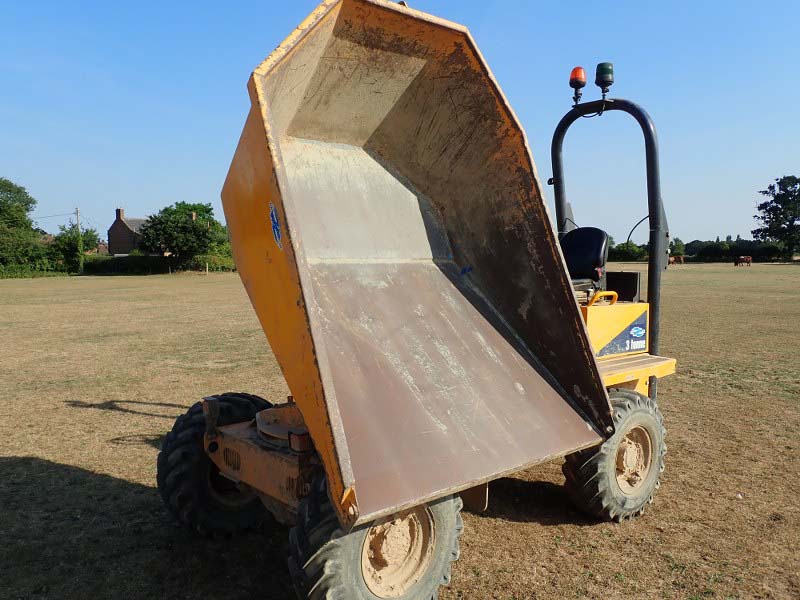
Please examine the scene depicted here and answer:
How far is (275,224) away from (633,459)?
3029mm

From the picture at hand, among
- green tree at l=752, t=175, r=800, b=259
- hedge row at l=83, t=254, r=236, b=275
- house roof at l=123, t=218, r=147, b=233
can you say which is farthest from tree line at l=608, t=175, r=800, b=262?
house roof at l=123, t=218, r=147, b=233

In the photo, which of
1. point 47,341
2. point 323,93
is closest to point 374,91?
point 323,93

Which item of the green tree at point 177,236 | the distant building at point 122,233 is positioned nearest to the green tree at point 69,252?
the green tree at point 177,236

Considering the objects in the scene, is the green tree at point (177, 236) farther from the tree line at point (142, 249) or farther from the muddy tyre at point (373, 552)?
the muddy tyre at point (373, 552)

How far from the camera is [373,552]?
9.32 ft

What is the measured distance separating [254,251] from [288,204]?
0.62 meters

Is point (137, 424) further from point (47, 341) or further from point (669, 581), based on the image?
point (47, 341)

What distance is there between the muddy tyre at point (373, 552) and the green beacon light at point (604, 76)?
3.42 m

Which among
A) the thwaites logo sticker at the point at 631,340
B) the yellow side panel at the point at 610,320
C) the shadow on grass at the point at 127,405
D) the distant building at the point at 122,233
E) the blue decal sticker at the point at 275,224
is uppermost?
the distant building at the point at 122,233

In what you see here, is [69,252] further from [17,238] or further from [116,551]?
[116,551]

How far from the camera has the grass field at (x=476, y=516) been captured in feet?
11.2

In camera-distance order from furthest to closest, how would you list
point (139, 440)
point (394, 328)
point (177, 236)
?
point (177, 236), point (139, 440), point (394, 328)

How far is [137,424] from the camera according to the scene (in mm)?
6551

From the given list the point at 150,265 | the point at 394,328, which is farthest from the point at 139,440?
the point at 150,265
